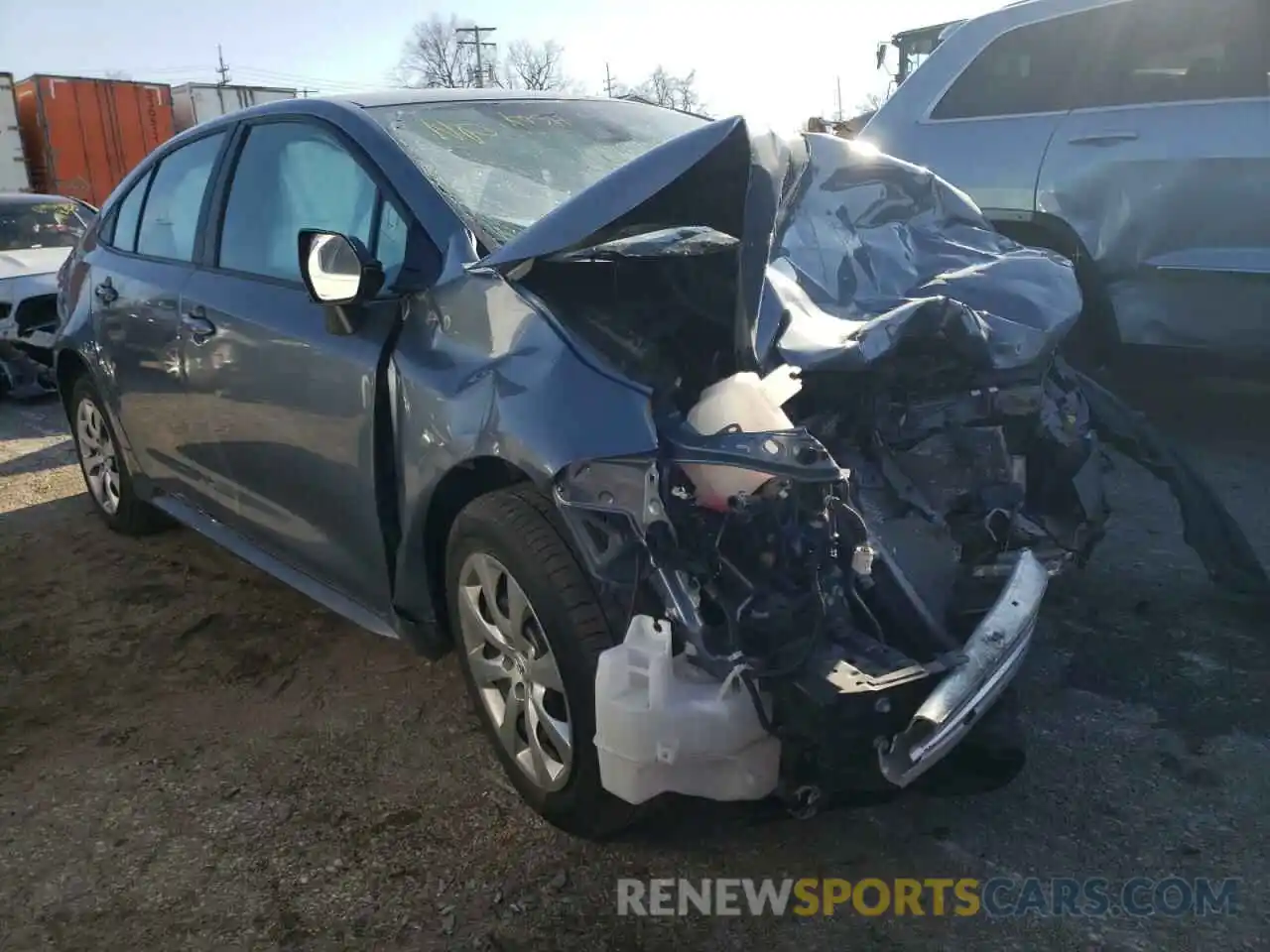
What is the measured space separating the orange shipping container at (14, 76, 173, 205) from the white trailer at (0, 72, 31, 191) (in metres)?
0.47

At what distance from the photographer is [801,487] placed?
85.3 inches

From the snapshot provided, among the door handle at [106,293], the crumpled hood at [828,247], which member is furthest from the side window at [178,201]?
the crumpled hood at [828,247]

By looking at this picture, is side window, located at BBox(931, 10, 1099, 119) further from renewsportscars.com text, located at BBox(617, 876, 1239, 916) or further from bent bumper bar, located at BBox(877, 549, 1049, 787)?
renewsportscars.com text, located at BBox(617, 876, 1239, 916)

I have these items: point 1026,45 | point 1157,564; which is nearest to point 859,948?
point 1157,564

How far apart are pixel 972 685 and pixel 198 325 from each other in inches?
106

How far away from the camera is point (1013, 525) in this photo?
2809 millimetres

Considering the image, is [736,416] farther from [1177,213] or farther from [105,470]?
[105,470]

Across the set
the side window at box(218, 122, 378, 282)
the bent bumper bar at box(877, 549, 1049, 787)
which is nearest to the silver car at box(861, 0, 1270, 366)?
the bent bumper bar at box(877, 549, 1049, 787)

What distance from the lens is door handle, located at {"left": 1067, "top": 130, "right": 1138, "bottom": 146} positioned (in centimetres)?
449

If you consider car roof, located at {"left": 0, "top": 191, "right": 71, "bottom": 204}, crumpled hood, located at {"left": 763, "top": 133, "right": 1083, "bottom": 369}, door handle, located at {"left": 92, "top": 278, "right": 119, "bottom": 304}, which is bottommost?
car roof, located at {"left": 0, "top": 191, "right": 71, "bottom": 204}

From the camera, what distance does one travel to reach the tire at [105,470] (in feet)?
15.4

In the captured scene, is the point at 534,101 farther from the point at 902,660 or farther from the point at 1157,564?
the point at 1157,564

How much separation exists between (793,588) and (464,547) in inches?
33.1

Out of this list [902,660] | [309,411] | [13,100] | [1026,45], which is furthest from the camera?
[13,100]
